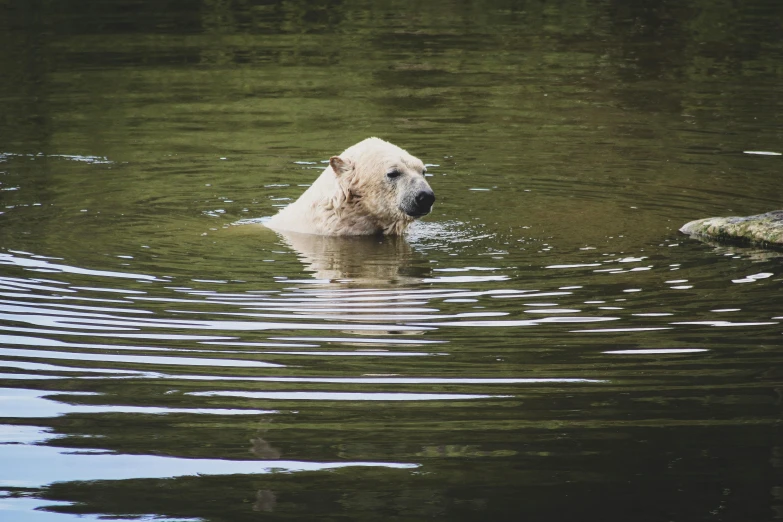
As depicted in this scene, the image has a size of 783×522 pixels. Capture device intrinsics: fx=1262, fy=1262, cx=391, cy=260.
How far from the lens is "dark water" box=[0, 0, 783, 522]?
4594mm

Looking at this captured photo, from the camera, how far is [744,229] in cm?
970

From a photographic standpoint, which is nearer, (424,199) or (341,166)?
(424,199)

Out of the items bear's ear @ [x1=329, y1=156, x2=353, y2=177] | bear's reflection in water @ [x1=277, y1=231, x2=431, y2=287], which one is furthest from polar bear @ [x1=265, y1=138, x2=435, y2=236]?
bear's reflection in water @ [x1=277, y1=231, x2=431, y2=287]

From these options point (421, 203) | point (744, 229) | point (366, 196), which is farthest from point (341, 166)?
point (744, 229)

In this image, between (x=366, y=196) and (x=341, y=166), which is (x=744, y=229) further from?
(x=341, y=166)

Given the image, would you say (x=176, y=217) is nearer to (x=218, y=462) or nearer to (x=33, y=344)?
(x=33, y=344)

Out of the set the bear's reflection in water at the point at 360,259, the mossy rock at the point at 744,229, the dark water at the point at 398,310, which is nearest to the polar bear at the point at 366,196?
the bear's reflection in water at the point at 360,259

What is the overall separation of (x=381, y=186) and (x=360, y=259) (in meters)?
0.87

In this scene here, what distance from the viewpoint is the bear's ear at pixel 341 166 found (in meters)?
10.2

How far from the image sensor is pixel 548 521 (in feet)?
13.8

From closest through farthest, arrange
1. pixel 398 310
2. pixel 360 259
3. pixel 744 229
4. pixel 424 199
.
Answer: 1. pixel 398 310
2. pixel 360 259
3. pixel 744 229
4. pixel 424 199

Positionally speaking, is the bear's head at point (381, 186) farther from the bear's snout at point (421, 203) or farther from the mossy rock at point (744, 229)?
the mossy rock at point (744, 229)

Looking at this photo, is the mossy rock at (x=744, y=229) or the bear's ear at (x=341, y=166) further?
the bear's ear at (x=341, y=166)

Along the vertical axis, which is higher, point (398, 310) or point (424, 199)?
point (424, 199)
